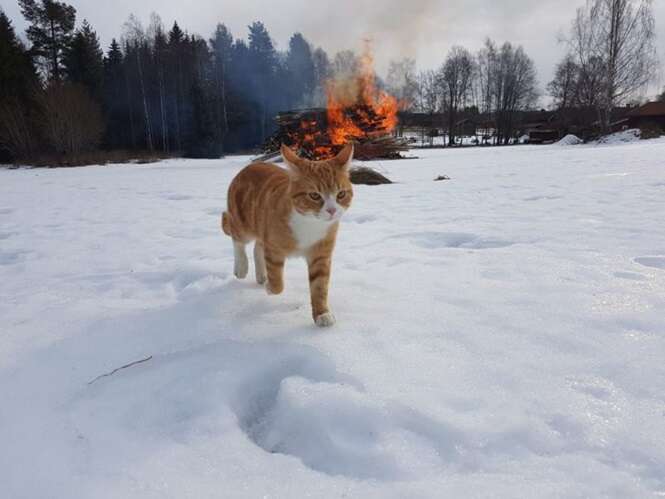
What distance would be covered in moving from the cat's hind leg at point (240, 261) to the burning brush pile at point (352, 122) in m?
13.5

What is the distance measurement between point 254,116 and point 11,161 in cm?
1736

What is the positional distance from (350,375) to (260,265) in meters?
1.47

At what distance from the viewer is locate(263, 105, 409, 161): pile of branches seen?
16.3 metres

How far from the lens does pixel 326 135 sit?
16625 mm

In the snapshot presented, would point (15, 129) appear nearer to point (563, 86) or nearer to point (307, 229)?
point (307, 229)

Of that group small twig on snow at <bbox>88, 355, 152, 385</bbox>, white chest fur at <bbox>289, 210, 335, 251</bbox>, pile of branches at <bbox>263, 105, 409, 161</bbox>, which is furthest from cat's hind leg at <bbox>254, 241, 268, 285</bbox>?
pile of branches at <bbox>263, 105, 409, 161</bbox>

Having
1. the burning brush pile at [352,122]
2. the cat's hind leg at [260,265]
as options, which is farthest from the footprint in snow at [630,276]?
the burning brush pile at [352,122]

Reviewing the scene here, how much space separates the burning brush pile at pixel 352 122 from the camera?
16.5 metres

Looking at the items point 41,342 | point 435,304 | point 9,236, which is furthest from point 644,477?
point 9,236

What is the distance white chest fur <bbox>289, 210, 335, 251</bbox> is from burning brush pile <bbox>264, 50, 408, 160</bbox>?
1412 centimetres

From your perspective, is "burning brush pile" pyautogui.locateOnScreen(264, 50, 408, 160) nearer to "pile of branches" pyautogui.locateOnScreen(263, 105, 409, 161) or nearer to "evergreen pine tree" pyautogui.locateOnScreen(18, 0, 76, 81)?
"pile of branches" pyautogui.locateOnScreen(263, 105, 409, 161)

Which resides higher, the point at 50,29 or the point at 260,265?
the point at 50,29

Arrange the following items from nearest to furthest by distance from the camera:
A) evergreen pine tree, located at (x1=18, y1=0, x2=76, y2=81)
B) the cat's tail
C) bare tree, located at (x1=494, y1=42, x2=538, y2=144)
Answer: the cat's tail < evergreen pine tree, located at (x1=18, y1=0, x2=76, y2=81) < bare tree, located at (x1=494, y1=42, x2=538, y2=144)

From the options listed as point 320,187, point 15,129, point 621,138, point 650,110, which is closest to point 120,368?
point 320,187
